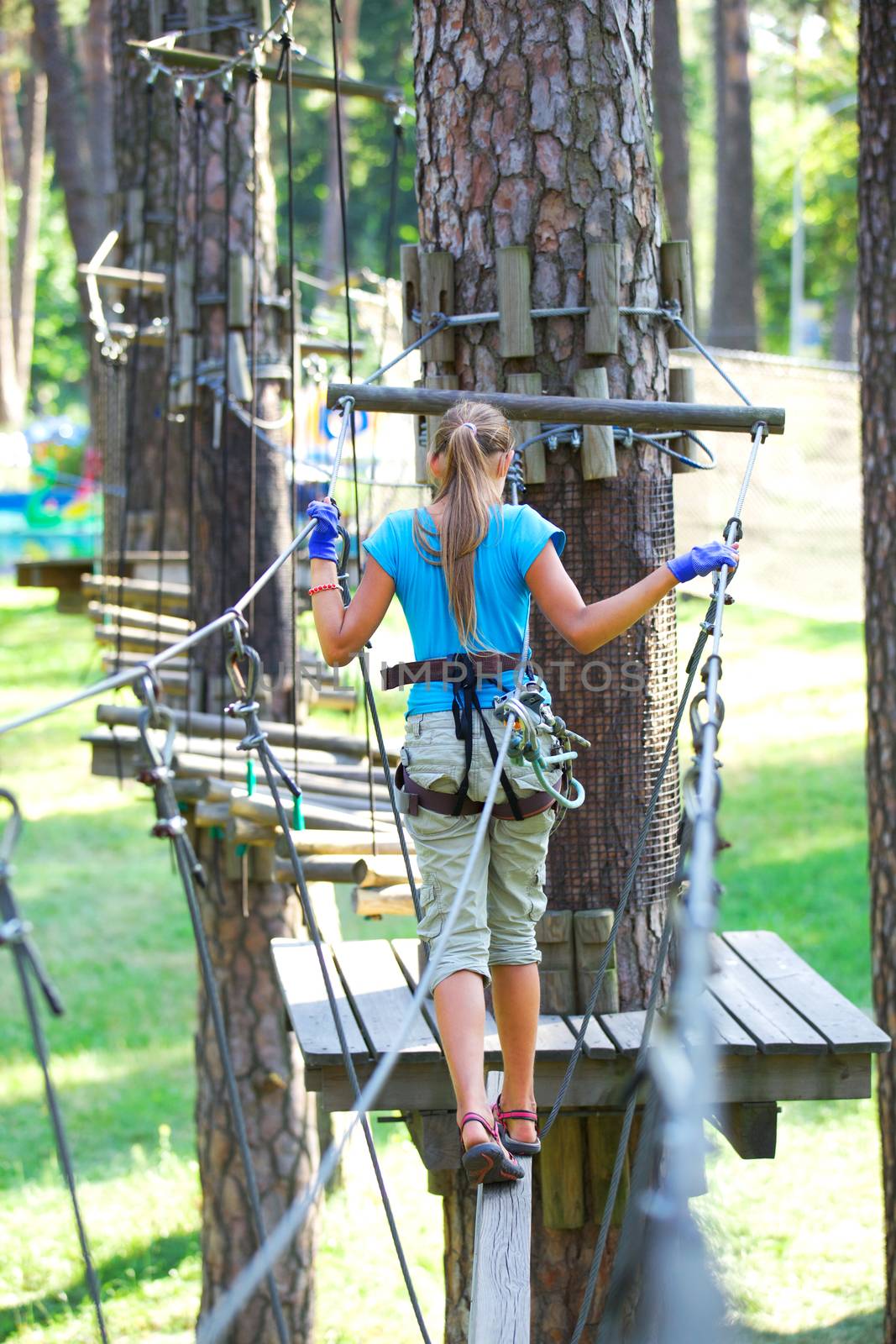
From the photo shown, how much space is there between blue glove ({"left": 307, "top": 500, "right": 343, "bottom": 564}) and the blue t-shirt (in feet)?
0.24

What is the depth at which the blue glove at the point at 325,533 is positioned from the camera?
2.72m

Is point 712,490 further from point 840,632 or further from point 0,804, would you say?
point 0,804

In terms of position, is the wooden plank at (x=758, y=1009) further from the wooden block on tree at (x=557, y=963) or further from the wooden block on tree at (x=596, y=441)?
the wooden block on tree at (x=596, y=441)

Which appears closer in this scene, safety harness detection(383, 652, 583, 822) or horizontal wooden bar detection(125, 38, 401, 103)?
safety harness detection(383, 652, 583, 822)

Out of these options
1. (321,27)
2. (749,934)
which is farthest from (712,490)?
(321,27)

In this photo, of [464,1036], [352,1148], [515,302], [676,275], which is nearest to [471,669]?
[464,1036]

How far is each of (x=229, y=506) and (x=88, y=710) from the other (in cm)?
970

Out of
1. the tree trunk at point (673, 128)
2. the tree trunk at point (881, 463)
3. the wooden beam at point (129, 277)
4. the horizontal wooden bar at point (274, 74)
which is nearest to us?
the tree trunk at point (881, 463)

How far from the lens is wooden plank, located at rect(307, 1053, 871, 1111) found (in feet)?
9.87

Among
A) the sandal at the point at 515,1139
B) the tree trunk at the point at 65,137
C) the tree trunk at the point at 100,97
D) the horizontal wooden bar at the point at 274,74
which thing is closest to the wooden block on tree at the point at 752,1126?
the sandal at the point at 515,1139

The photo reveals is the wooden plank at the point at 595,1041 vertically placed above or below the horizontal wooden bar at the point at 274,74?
below

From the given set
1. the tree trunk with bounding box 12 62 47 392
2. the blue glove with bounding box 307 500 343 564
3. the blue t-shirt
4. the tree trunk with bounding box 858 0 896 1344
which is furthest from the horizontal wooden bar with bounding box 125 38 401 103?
the tree trunk with bounding box 12 62 47 392

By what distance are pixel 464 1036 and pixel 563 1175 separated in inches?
34.1

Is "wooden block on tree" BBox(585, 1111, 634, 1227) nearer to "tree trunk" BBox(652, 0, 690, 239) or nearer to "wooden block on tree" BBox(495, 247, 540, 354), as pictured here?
"wooden block on tree" BBox(495, 247, 540, 354)
